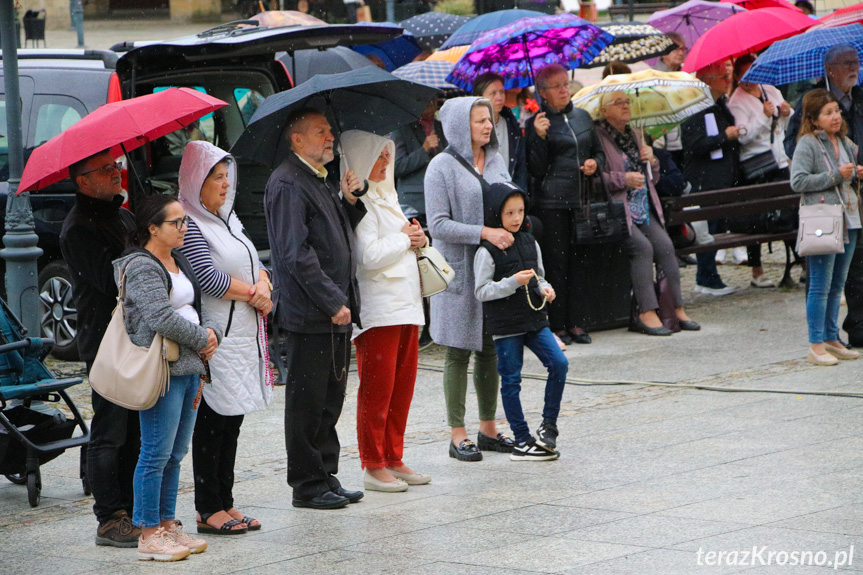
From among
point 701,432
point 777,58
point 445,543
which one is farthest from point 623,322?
point 445,543

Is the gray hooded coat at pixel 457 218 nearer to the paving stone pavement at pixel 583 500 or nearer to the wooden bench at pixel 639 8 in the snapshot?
the paving stone pavement at pixel 583 500

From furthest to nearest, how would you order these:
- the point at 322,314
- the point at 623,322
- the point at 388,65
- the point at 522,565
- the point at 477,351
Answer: the point at 388,65
the point at 623,322
the point at 477,351
the point at 322,314
the point at 522,565

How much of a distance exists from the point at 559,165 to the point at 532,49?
961 mm

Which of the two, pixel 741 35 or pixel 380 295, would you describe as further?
pixel 741 35

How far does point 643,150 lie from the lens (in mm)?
10836

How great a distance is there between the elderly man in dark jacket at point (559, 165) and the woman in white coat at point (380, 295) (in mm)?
3923

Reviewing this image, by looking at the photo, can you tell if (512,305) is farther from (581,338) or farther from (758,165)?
(758,165)

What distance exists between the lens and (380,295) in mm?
6301

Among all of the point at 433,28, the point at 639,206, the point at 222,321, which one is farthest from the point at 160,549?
the point at 433,28

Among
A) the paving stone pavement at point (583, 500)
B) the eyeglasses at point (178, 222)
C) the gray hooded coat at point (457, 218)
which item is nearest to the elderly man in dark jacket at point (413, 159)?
the paving stone pavement at point (583, 500)

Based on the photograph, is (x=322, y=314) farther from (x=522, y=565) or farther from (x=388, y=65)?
(x=388, y=65)

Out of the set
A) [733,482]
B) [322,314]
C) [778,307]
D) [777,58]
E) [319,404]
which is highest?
[777,58]

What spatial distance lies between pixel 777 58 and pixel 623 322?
260 cm

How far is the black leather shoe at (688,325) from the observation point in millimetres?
10891
